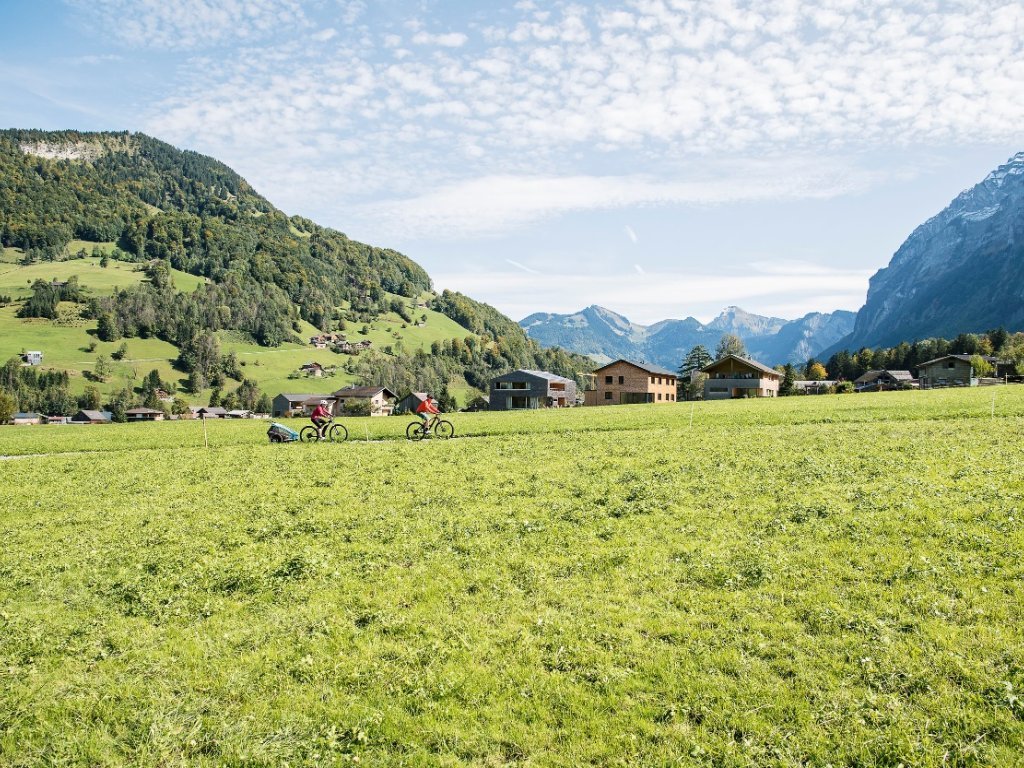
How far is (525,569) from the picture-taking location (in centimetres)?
1228

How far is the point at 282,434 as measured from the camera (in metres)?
40.6

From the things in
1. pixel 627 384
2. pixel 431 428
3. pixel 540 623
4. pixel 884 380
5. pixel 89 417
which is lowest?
pixel 89 417

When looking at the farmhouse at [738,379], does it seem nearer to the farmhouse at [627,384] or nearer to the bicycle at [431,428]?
the farmhouse at [627,384]

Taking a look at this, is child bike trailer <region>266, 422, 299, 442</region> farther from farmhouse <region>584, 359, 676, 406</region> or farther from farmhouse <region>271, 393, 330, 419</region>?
farmhouse <region>271, 393, 330, 419</region>

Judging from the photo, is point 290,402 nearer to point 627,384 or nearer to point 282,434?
point 627,384

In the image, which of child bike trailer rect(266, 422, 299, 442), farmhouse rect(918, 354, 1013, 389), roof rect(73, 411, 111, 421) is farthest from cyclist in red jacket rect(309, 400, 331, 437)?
roof rect(73, 411, 111, 421)

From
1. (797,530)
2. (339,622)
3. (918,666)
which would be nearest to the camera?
(918,666)

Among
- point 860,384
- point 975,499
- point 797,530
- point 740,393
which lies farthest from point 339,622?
point 860,384

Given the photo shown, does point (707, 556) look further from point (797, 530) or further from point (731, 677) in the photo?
point (731, 677)

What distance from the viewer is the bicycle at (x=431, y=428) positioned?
38.3 m

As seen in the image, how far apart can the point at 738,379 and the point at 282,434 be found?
9636 centimetres

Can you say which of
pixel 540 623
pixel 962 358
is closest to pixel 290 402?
pixel 962 358

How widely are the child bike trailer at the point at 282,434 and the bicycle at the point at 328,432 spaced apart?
538 mm

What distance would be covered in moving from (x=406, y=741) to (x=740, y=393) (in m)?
120
